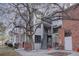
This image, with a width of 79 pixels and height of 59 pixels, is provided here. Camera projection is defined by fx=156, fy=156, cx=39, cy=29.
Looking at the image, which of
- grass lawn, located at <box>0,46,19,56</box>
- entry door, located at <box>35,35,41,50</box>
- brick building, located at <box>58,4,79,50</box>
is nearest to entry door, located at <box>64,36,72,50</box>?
brick building, located at <box>58,4,79,50</box>

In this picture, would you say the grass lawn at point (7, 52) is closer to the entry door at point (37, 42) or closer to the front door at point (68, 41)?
the entry door at point (37, 42)

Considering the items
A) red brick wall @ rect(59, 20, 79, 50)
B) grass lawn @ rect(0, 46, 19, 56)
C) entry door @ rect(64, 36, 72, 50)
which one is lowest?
grass lawn @ rect(0, 46, 19, 56)

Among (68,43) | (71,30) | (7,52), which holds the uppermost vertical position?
(71,30)

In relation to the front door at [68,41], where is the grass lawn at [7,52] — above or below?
below

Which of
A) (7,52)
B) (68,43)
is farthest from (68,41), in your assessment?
(7,52)

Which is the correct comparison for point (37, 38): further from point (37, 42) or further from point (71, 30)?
Answer: point (71, 30)

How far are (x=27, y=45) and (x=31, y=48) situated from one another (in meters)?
0.06

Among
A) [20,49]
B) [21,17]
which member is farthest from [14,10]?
[20,49]

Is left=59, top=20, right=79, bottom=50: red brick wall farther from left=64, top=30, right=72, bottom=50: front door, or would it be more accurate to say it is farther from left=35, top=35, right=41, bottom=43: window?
left=35, top=35, right=41, bottom=43: window

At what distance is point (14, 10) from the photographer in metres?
1.96

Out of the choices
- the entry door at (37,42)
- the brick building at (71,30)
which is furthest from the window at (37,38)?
the brick building at (71,30)

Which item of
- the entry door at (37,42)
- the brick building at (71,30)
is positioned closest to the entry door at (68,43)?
the brick building at (71,30)

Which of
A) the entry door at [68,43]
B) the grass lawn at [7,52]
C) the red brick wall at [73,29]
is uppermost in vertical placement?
the red brick wall at [73,29]

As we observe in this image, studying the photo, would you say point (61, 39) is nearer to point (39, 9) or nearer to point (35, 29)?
point (35, 29)
